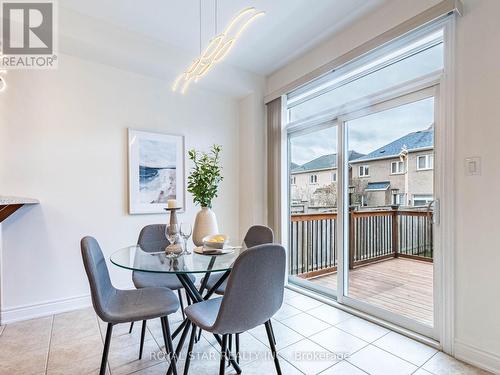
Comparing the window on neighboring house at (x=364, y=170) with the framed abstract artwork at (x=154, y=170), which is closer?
the window on neighboring house at (x=364, y=170)

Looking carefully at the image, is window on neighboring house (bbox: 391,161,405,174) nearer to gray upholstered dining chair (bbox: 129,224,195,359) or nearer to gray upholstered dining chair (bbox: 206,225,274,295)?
gray upholstered dining chair (bbox: 206,225,274,295)

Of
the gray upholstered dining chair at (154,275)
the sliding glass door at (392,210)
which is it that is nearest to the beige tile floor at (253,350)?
the gray upholstered dining chair at (154,275)

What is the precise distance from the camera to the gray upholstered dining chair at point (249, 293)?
134cm

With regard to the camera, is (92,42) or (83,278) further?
(83,278)

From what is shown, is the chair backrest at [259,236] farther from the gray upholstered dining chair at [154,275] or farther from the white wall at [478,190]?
the white wall at [478,190]

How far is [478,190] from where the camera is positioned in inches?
73.6

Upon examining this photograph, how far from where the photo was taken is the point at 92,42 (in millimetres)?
2613

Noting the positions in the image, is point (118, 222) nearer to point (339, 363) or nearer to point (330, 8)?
point (339, 363)

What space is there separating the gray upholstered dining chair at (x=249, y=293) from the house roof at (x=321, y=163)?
71.0 inches

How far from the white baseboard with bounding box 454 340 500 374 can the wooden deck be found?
29cm

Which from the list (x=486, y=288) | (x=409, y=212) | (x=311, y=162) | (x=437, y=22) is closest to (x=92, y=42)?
(x=311, y=162)

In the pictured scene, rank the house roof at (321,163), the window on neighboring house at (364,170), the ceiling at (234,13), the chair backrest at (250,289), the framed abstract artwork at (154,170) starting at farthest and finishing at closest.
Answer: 1. the framed abstract artwork at (154,170)
2. the house roof at (321,163)
3. the window on neighboring house at (364,170)
4. the ceiling at (234,13)
5. the chair backrest at (250,289)

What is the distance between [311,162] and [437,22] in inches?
69.2

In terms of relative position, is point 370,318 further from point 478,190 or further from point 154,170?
point 154,170
